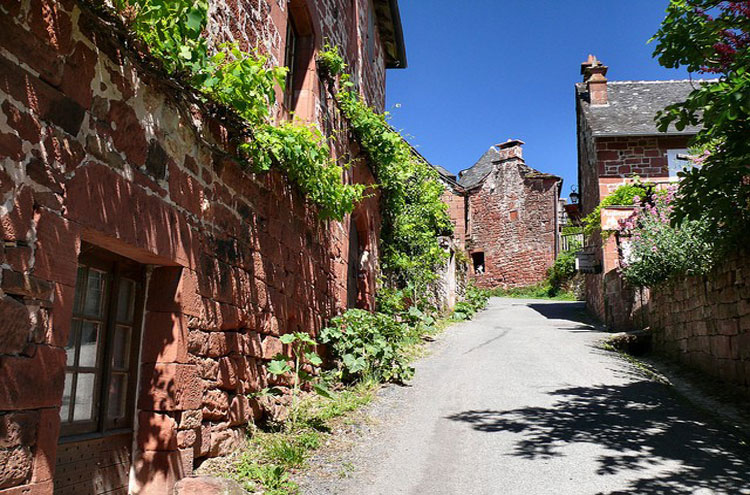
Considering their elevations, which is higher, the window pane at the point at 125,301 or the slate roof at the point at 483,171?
the slate roof at the point at 483,171

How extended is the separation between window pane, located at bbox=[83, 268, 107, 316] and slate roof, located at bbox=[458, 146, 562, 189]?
25563 millimetres

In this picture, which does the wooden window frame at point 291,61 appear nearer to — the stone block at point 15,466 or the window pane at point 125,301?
the window pane at point 125,301

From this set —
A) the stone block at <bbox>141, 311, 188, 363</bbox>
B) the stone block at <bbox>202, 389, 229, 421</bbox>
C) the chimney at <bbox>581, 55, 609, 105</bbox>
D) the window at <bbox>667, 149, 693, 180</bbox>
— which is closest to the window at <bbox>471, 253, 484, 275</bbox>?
the chimney at <bbox>581, 55, 609, 105</bbox>

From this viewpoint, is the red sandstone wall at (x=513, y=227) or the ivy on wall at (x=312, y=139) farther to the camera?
the red sandstone wall at (x=513, y=227)

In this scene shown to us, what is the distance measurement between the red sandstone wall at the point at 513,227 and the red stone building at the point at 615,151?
708 cm

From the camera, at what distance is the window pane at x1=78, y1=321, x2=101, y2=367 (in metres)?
3.19

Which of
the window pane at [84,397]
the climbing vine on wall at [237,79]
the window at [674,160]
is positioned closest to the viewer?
the climbing vine on wall at [237,79]

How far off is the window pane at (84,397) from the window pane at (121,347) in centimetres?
20

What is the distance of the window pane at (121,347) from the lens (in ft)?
11.4

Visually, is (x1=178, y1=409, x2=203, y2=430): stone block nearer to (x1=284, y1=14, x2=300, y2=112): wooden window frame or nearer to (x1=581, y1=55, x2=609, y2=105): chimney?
(x1=284, y1=14, x2=300, y2=112): wooden window frame

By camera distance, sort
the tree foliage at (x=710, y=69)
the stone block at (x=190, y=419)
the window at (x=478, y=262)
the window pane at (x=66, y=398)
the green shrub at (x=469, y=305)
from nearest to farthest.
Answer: the window pane at (x=66, y=398) < the stone block at (x=190, y=419) < the tree foliage at (x=710, y=69) < the green shrub at (x=469, y=305) < the window at (x=478, y=262)

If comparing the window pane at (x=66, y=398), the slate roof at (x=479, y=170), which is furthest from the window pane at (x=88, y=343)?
Result: the slate roof at (x=479, y=170)

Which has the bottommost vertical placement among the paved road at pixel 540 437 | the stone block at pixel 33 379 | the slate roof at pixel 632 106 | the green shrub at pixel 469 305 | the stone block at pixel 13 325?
the paved road at pixel 540 437

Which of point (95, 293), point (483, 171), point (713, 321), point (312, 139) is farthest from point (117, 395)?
point (483, 171)
